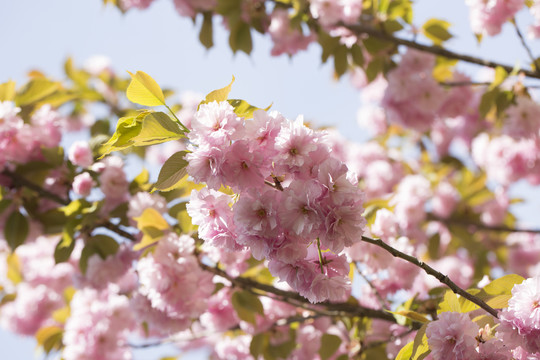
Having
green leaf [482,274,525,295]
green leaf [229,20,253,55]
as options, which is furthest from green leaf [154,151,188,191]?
green leaf [229,20,253,55]

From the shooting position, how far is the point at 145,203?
172 centimetres

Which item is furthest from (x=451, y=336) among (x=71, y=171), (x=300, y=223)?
(x=71, y=171)

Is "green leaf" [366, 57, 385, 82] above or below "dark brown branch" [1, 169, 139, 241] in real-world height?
above

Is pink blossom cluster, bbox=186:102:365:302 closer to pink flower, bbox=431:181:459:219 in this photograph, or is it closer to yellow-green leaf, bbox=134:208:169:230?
yellow-green leaf, bbox=134:208:169:230

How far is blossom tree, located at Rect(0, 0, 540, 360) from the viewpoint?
93cm

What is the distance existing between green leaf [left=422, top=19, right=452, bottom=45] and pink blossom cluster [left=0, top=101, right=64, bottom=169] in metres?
1.87

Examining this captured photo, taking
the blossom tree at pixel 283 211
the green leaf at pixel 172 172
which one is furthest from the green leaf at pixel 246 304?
the green leaf at pixel 172 172

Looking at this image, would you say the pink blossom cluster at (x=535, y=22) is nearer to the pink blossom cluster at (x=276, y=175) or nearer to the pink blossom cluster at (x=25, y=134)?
the pink blossom cluster at (x=276, y=175)

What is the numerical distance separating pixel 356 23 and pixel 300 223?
190 cm

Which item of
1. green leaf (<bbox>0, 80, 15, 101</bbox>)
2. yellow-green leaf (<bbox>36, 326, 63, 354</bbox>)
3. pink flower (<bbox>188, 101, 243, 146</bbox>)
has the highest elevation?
pink flower (<bbox>188, 101, 243, 146</bbox>)

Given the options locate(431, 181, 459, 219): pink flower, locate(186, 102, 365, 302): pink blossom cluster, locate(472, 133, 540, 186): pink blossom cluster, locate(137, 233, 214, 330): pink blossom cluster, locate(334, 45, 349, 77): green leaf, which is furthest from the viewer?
locate(431, 181, 459, 219): pink flower

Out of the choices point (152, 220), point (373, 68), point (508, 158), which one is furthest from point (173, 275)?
point (508, 158)

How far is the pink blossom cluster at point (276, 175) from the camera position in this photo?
894 mm

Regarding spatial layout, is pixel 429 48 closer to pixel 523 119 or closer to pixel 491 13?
pixel 491 13
